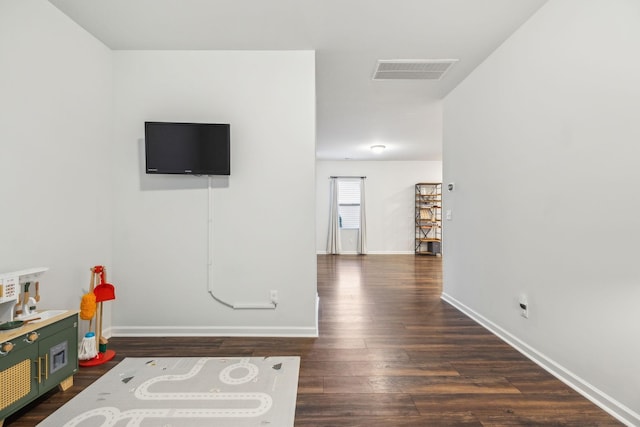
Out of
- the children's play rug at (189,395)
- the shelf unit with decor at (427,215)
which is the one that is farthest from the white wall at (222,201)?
the shelf unit with decor at (427,215)

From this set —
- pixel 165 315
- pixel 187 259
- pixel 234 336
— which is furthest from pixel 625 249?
pixel 165 315

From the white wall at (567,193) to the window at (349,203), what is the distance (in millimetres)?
5497

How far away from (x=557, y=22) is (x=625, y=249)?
1609mm

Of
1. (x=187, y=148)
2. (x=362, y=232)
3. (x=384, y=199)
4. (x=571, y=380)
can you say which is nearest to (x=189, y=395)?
(x=187, y=148)

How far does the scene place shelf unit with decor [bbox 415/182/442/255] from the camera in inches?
334

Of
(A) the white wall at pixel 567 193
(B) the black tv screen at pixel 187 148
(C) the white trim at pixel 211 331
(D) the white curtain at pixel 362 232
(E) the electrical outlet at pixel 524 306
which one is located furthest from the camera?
(D) the white curtain at pixel 362 232

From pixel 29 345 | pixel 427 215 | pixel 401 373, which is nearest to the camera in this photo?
pixel 29 345

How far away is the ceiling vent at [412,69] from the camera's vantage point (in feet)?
9.84

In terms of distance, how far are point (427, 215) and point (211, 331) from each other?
708 centimetres

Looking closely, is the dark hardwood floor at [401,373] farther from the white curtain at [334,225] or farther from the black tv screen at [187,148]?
the white curtain at [334,225]

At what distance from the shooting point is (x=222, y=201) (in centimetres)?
285

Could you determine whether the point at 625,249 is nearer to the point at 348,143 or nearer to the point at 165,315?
Answer: the point at 165,315

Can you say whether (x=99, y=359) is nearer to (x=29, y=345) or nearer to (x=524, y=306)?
(x=29, y=345)

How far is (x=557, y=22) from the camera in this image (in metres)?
2.12
